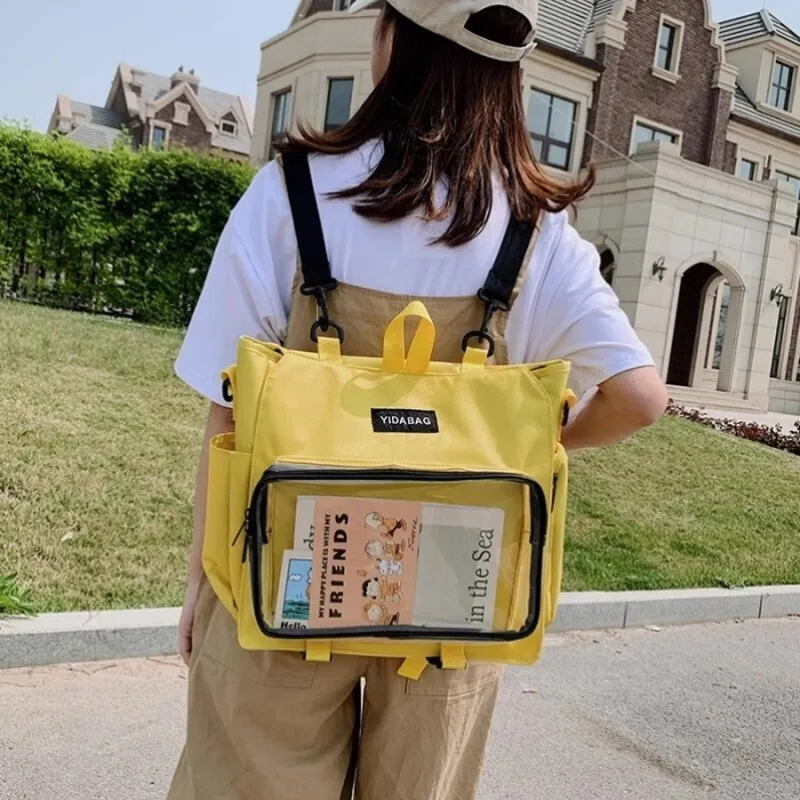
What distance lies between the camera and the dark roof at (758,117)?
25250 mm

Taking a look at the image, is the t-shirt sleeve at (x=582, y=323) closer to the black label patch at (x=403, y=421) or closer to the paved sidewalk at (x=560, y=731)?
the black label patch at (x=403, y=421)

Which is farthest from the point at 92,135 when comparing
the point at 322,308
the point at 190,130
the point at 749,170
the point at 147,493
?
the point at 322,308

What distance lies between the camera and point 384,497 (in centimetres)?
127

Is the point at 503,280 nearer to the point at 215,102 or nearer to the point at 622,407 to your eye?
the point at 622,407

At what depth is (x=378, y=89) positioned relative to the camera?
1473mm

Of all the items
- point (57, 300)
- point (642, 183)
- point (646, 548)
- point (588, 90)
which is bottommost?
point (646, 548)

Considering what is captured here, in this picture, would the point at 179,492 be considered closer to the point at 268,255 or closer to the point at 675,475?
the point at 268,255

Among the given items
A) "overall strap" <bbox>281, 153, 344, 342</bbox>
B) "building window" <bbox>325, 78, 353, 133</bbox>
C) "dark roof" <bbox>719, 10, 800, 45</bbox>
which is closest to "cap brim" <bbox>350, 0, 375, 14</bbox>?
"overall strap" <bbox>281, 153, 344, 342</bbox>

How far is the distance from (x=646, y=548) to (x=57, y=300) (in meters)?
9.69

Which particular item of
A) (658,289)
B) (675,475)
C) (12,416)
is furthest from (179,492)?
(658,289)

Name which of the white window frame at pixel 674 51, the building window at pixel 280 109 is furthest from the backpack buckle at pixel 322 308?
the white window frame at pixel 674 51

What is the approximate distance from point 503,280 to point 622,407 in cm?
31

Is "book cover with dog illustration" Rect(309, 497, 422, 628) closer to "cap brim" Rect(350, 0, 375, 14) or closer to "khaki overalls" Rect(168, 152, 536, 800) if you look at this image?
"khaki overalls" Rect(168, 152, 536, 800)

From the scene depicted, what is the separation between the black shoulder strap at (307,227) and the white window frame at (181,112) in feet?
172
